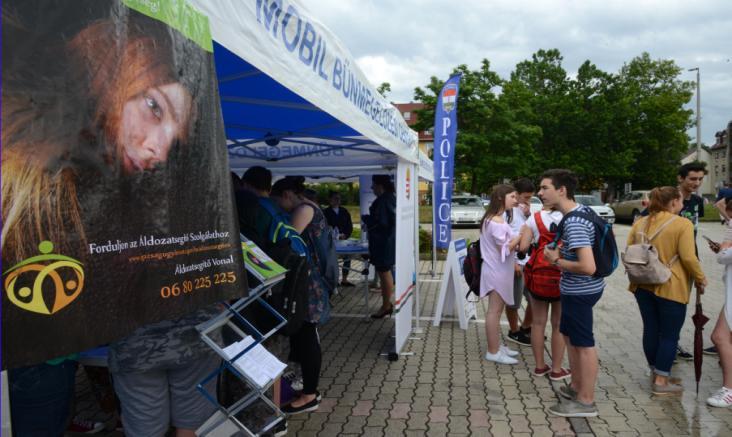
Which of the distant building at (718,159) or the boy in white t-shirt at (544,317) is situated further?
the distant building at (718,159)

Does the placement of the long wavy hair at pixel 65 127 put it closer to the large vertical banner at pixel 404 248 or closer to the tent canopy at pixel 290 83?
the tent canopy at pixel 290 83

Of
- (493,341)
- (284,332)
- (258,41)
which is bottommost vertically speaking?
(493,341)

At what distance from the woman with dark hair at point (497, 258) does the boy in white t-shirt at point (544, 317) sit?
0.60 ft

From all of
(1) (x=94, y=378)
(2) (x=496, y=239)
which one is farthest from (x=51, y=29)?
(2) (x=496, y=239)

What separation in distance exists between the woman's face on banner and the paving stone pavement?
2.62 meters

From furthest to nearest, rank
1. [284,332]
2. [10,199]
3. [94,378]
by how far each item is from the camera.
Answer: [94,378] → [284,332] → [10,199]

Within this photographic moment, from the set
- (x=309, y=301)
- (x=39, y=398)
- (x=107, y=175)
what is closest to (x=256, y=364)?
(x=107, y=175)

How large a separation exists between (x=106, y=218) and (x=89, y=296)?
0.64ft

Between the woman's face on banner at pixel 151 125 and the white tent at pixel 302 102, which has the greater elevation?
the white tent at pixel 302 102

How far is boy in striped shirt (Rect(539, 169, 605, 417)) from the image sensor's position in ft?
10.8

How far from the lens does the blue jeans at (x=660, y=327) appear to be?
3.90m

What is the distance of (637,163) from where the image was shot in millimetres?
37094

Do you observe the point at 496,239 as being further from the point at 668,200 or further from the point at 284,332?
the point at 284,332

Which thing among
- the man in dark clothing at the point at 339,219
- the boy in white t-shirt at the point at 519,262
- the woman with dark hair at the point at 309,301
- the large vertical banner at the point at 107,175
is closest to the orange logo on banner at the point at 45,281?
the large vertical banner at the point at 107,175
